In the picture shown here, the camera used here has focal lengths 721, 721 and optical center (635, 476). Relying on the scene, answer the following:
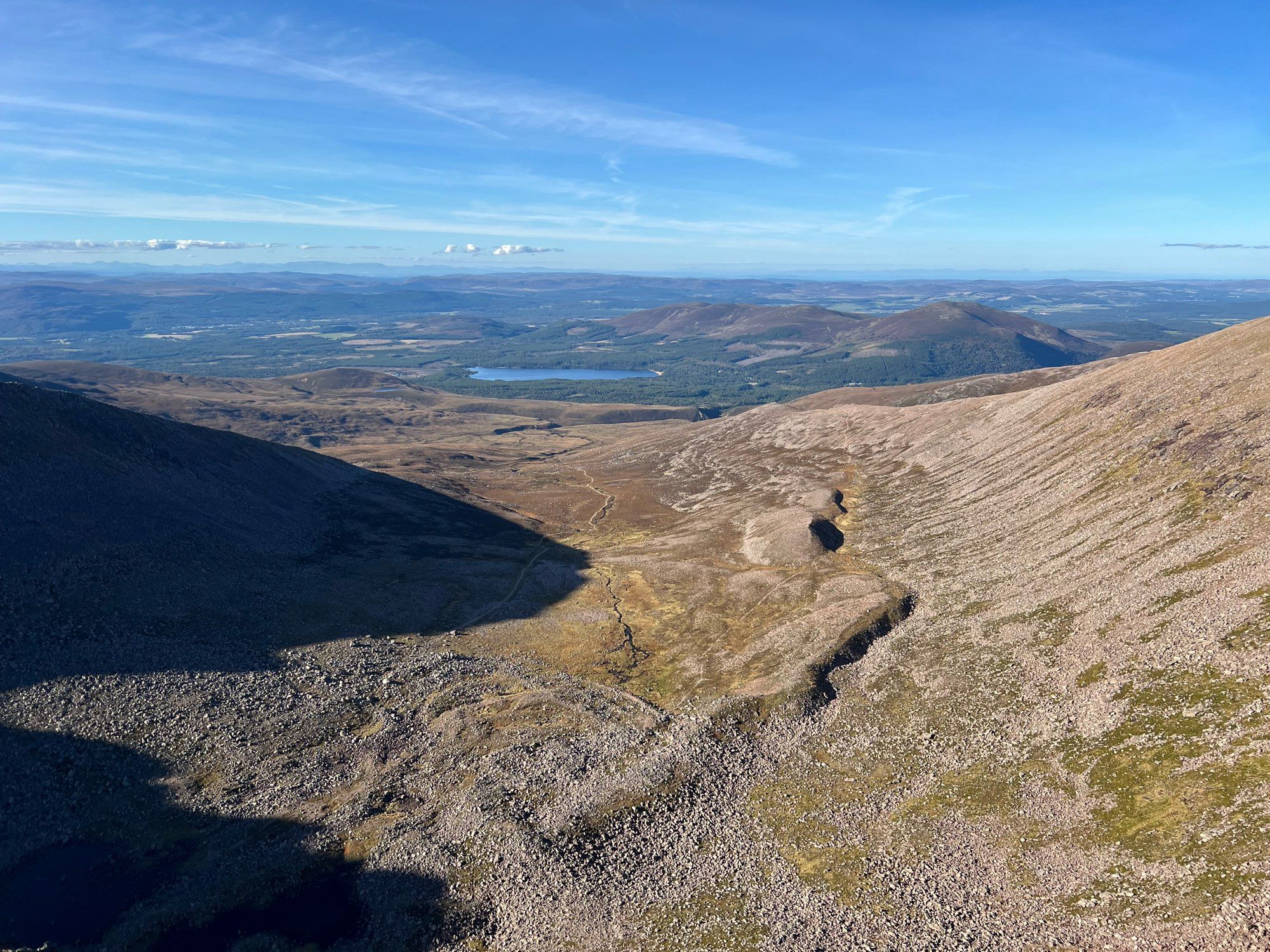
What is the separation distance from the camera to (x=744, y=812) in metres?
63.0

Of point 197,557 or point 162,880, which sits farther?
point 197,557

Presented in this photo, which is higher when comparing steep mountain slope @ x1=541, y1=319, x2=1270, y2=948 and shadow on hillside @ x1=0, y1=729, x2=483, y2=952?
steep mountain slope @ x1=541, y1=319, x2=1270, y2=948

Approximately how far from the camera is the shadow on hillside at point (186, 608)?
2055 inches

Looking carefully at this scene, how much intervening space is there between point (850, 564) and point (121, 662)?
3872 inches

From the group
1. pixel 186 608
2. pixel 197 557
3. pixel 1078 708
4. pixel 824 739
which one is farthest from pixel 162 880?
pixel 1078 708

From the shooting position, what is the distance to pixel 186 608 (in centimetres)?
8662

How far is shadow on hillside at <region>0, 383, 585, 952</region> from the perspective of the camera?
52.2 meters

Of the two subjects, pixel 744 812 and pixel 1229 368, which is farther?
pixel 1229 368

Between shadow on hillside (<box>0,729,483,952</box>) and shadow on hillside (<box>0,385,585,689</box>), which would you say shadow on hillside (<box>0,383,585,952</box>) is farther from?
shadow on hillside (<box>0,385,585,689</box>)

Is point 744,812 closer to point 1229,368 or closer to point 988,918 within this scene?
point 988,918

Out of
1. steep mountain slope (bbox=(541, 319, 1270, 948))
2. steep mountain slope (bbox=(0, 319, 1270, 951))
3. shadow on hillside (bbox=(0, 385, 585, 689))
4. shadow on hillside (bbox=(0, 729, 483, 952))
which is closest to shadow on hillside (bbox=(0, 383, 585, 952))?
shadow on hillside (bbox=(0, 729, 483, 952))

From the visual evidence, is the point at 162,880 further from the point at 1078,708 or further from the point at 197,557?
the point at 1078,708

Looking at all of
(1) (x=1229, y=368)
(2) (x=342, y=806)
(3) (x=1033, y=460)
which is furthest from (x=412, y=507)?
(1) (x=1229, y=368)

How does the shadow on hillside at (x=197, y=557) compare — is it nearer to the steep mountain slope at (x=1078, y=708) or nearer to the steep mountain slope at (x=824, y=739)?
the steep mountain slope at (x=824, y=739)
